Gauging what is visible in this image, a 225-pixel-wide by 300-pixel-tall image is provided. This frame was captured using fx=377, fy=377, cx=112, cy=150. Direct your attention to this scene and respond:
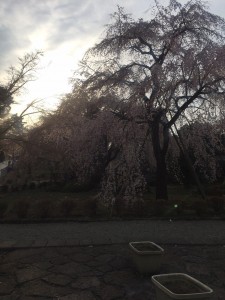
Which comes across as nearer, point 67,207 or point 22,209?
point 22,209

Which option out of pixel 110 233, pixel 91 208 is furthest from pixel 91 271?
pixel 91 208

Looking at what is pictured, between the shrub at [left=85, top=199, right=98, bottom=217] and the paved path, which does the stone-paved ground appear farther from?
the shrub at [left=85, top=199, right=98, bottom=217]

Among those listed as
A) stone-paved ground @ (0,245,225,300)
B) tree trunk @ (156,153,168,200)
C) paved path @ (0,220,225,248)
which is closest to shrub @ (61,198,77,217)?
paved path @ (0,220,225,248)

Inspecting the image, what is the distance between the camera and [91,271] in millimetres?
7543

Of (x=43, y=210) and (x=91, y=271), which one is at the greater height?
(x=43, y=210)

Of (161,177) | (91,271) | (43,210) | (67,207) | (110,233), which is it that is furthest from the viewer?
(161,177)

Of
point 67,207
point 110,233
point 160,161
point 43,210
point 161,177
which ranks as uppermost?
point 160,161

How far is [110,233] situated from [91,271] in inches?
119

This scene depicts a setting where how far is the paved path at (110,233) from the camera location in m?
9.55

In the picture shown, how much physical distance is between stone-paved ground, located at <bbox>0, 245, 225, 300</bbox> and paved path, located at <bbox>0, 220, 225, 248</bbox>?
40cm

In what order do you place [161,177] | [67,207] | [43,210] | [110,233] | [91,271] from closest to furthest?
A: 1. [91,271]
2. [110,233]
3. [43,210]
4. [67,207]
5. [161,177]

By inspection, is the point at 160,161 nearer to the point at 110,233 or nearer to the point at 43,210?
the point at 43,210

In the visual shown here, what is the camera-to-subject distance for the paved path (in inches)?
376

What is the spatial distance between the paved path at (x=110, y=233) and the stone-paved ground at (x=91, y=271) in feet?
1.32
